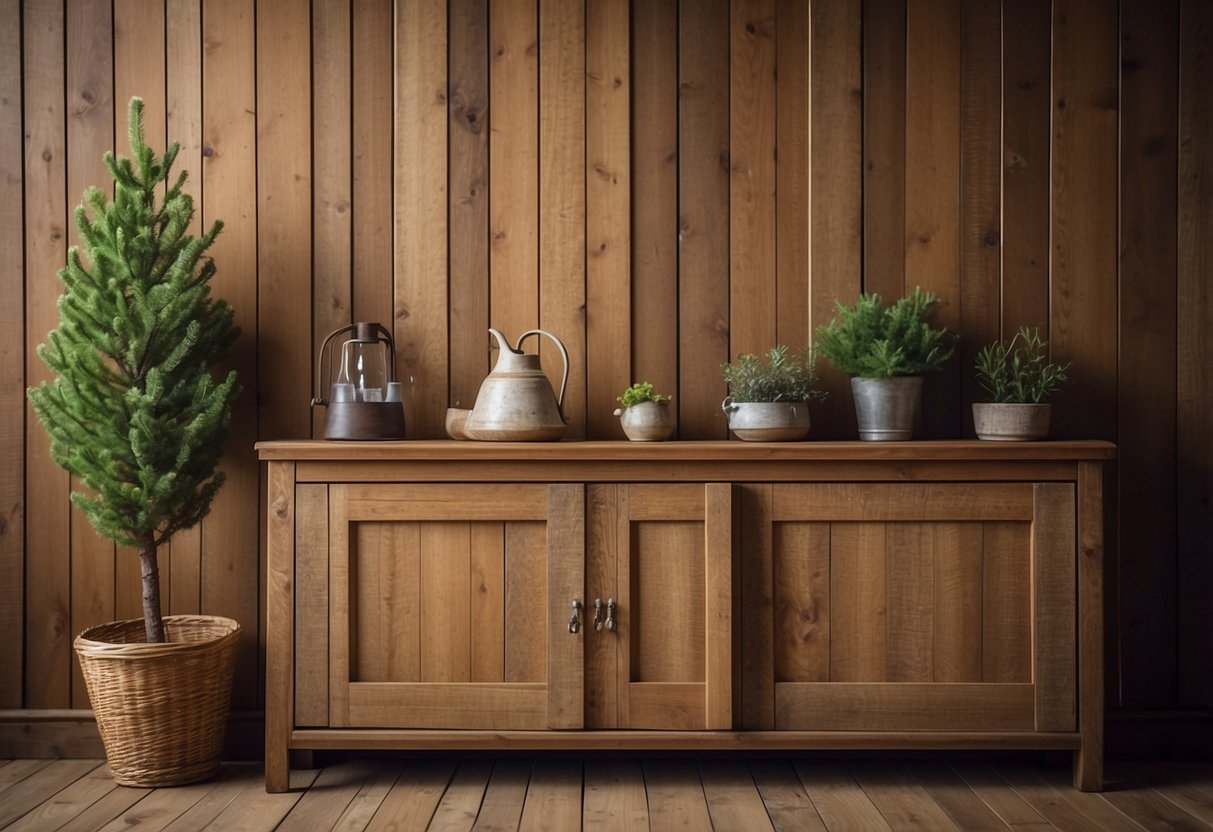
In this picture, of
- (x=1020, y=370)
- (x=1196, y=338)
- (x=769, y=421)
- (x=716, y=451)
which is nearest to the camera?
(x=716, y=451)

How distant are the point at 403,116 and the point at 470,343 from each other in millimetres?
679

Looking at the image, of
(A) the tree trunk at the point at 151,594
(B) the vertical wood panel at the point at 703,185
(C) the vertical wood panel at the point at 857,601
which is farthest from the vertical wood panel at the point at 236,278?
(C) the vertical wood panel at the point at 857,601

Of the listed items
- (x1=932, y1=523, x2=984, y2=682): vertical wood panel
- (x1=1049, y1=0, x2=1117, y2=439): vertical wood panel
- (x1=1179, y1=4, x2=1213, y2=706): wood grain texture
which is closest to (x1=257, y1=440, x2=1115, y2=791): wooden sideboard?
(x1=932, y1=523, x2=984, y2=682): vertical wood panel

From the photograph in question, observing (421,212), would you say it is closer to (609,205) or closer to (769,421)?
(609,205)

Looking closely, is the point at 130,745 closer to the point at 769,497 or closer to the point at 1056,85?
the point at 769,497

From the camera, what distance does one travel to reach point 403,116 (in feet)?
8.94

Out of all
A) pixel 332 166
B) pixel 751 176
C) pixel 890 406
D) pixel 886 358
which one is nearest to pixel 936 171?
pixel 751 176

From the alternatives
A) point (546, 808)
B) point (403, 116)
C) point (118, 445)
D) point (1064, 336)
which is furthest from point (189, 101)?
point (1064, 336)

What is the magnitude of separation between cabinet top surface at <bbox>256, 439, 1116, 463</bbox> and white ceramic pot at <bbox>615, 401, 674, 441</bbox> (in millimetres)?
123

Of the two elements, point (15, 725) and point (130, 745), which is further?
point (15, 725)

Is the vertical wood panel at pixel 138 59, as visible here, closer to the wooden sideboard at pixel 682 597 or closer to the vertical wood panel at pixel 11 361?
the vertical wood panel at pixel 11 361

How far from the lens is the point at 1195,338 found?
2.69 meters

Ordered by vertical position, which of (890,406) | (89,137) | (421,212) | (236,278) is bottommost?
(890,406)

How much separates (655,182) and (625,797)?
166 cm
